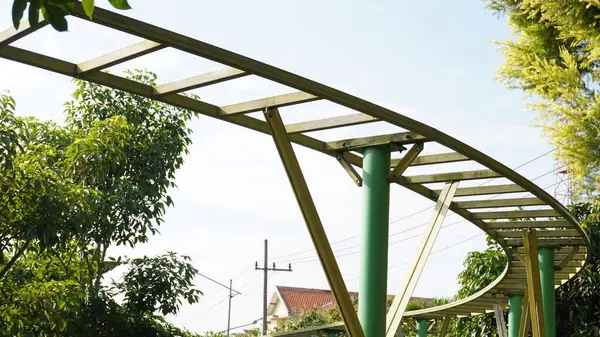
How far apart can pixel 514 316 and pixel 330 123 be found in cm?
629

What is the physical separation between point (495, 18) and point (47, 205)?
7.18 metres

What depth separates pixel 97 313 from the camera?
11469 mm

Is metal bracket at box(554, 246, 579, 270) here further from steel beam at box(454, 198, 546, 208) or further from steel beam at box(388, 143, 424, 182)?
steel beam at box(388, 143, 424, 182)

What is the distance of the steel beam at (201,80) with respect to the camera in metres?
4.45

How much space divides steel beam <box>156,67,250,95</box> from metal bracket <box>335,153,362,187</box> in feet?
5.30

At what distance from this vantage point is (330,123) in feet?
17.6

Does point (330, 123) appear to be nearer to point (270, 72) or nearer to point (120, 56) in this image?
point (270, 72)

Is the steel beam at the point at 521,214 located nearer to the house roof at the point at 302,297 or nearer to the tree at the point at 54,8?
the tree at the point at 54,8

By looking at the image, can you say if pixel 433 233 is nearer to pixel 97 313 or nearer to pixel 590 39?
pixel 590 39

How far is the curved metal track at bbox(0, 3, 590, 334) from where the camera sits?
13.4ft

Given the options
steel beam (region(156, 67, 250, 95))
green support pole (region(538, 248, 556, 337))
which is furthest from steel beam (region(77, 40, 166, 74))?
green support pole (region(538, 248, 556, 337))

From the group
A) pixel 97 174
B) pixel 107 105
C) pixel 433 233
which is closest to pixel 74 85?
pixel 107 105

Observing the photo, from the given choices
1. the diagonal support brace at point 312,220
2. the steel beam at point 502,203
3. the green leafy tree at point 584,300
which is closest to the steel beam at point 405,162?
the diagonal support brace at point 312,220

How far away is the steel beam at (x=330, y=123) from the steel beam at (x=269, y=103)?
528 millimetres
